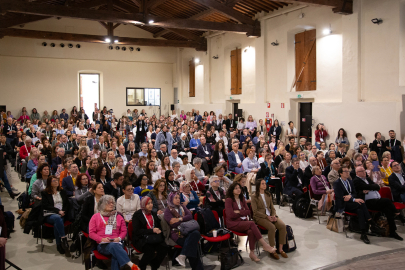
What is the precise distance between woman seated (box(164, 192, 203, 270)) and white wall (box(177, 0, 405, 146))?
7376 mm

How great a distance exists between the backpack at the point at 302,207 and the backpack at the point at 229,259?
2.13m

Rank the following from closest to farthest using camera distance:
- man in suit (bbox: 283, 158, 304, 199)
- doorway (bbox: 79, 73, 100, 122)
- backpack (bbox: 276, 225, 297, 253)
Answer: backpack (bbox: 276, 225, 297, 253), man in suit (bbox: 283, 158, 304, 199), doorway (bbox: 79, 73, 100, 122)

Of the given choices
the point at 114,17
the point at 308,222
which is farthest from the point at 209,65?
the point at 308,222

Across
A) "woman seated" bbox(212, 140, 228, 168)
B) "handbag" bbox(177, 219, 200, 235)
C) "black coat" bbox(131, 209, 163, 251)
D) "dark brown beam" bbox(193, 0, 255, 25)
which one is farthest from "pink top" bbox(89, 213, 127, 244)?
"dark brown beam" bbox(193, 0, 255, 25)

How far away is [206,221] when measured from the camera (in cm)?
448

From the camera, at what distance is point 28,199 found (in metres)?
5.19

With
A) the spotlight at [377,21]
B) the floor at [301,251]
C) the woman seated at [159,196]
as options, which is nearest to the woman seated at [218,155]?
the floor at [301,251]

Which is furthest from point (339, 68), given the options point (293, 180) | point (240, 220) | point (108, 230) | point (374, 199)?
point (108, 230)

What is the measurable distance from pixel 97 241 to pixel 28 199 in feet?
6.43

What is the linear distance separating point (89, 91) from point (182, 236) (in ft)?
53.7

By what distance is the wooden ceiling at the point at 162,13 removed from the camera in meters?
11.0

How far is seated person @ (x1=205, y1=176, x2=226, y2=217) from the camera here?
5.08 metres

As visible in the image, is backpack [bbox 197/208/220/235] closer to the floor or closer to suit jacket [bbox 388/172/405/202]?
the floor

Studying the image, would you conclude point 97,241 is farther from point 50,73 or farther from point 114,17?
point 50,73
